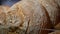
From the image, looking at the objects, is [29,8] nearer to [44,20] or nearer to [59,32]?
[44,20]

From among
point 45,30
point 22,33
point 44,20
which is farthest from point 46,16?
point 22,33

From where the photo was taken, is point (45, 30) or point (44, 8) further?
point (44, 8)

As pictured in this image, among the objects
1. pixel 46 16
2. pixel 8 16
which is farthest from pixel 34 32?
pixel 8 16

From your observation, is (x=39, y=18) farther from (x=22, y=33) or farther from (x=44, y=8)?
(x=22, y=33)

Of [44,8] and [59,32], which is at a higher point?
[44,8]

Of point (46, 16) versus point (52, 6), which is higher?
point (52, 6)

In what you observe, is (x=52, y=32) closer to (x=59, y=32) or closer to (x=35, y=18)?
(x=59, y=32)

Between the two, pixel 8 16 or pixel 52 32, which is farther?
pixel 8 16

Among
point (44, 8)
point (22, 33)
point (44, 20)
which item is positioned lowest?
point (22, 33)
